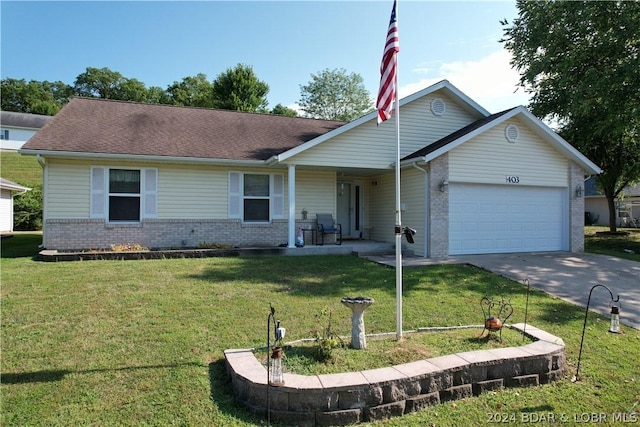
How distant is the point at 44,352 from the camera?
14.8ft

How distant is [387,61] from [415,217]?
7.87 metres

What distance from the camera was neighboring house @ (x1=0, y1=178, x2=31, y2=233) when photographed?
1938cm

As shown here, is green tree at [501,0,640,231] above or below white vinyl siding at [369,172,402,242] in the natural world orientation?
above

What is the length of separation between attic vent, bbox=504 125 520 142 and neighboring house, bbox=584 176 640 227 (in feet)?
66.0

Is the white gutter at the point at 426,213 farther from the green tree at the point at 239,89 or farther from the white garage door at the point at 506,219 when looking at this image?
the green tree at the point at 239,89

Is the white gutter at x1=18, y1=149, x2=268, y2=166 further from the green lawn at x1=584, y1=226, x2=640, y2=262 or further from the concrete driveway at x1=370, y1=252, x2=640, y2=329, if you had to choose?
the green lawn at x1=584, y1=226, x2=640, y2=262

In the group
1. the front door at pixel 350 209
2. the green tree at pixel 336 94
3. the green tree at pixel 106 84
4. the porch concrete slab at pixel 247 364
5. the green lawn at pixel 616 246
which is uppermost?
the green tree at pixel 106 84

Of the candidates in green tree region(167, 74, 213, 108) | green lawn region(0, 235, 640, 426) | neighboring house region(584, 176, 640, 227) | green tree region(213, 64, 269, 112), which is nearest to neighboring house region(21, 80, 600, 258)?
green lawn region(0, 235, 640, 426)

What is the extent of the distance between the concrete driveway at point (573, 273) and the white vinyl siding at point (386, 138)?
3497 mm

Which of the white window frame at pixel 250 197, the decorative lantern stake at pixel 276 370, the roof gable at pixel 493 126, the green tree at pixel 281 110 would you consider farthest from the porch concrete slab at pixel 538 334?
the green tree at pixel 281 110

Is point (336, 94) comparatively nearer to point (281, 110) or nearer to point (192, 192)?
point (281, 110)

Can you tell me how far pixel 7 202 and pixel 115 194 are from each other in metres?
13.0

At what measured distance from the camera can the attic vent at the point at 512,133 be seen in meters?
12.8

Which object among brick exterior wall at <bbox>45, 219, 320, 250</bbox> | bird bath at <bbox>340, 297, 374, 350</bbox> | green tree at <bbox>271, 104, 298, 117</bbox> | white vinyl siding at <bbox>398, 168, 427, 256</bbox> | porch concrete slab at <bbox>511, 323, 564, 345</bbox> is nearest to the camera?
bird bath at <bbox>340, 297, 374, 350</bbox>
